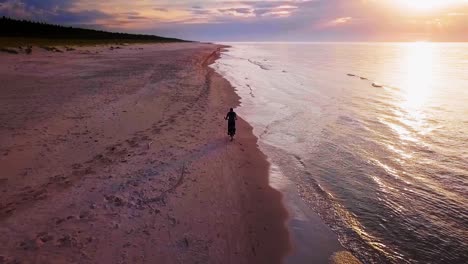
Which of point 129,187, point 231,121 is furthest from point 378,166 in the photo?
point 129,187

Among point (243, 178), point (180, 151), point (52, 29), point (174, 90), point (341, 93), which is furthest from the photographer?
point (52, 29)

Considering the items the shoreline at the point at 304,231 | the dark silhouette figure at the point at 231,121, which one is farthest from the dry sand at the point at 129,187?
the dark silhouette figure at the point at 231,121

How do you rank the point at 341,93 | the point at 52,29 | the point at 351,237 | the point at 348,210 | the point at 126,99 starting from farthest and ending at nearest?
the point at 52,29, the point at 341,93, the point at 126,99, the point at 348,210, the point at 351,237

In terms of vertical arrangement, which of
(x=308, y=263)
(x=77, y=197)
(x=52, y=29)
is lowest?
(x=308, y=263)

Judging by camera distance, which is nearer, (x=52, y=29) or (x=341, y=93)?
(x=341, y=93)

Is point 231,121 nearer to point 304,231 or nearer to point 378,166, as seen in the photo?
point 378,166

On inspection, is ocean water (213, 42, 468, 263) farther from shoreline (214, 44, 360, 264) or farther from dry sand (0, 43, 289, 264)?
dry sand (0, 43, 289, 264)

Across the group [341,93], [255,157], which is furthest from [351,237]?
[341,93]

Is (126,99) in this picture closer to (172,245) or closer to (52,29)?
(172,245)

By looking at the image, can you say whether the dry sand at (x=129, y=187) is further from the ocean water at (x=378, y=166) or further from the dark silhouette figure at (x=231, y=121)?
the ocean water at (x=378, y=166)
